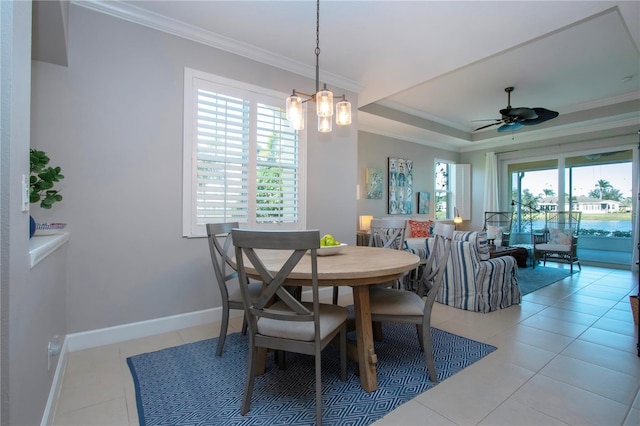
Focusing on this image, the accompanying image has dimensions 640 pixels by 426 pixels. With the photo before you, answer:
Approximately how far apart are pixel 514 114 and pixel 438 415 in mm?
4066

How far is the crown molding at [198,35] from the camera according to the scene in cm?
245

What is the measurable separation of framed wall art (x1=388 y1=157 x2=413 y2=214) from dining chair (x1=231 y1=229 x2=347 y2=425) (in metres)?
5.08

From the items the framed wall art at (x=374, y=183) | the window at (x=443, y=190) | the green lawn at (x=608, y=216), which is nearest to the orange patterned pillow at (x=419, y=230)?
the framed wall art at (x=374, y=183)

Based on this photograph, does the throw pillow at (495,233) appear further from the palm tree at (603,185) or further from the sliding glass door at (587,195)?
the palm tree at (603,185)

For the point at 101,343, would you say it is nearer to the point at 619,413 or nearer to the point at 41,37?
the point at 41,37

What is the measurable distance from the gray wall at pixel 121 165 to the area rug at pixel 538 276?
4208 millimetres

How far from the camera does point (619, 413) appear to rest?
1.62 m

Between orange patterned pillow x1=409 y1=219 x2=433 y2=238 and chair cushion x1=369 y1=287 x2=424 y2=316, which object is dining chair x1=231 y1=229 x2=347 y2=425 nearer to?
chair cushion x1=369 y1=287 x2=424 y2=316

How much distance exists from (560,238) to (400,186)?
304 cm

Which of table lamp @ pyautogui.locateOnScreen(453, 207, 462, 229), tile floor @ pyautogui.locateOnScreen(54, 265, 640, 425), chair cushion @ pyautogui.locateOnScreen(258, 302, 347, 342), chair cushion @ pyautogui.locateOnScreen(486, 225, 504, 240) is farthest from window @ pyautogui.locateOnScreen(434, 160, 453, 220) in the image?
chair cushion @ pyautogui.locateOnScreen(258, 302, 347, 342)

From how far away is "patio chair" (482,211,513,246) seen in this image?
247 inches

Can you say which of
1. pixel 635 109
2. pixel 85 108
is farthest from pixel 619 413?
pixel 635 109

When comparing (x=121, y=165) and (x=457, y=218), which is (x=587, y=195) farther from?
(x=121, y=165)

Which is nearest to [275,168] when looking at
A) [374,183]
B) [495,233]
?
[374,183]
